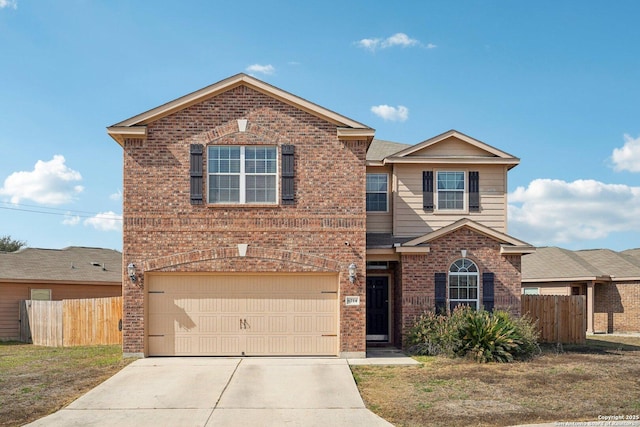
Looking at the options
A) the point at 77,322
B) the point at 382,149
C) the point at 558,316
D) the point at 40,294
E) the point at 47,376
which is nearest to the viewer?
the point at 47,376

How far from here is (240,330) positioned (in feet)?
52.9

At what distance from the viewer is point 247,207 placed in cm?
1602

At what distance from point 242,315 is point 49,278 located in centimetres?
1184

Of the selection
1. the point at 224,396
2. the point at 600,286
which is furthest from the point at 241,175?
the point at 600,286

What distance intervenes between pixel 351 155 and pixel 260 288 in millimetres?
4226

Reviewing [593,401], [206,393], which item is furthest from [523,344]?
[206,393]

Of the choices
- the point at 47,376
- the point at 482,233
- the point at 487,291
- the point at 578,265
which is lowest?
the point at 47,376

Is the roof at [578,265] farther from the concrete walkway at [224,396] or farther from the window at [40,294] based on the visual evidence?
the window at [40,294]

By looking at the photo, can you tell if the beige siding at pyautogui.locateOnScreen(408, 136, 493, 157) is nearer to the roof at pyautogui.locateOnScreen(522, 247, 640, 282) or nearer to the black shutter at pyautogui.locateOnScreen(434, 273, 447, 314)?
the black shutter at pyautogui.locateOnScreen(434, 273, 447, 314)

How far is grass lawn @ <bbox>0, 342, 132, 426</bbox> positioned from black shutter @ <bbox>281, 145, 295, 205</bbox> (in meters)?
5.69

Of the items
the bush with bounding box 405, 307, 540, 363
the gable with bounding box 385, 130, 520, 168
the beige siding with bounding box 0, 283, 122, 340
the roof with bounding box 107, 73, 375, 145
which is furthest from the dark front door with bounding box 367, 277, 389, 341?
the beige siding with bounding box 0, 283, 122, 340

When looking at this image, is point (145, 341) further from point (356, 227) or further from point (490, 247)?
point (490, 247)

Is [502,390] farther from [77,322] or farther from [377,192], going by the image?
[77,322]

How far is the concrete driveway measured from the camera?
10.3m
